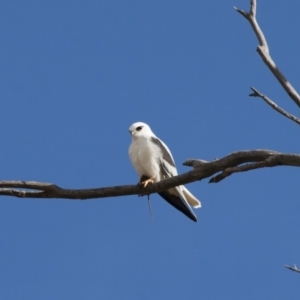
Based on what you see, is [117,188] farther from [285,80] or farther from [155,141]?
[155,141]

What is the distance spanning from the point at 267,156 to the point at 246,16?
1.21 m

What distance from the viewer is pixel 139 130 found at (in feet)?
31.2

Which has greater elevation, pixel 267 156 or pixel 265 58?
pixel 265 58

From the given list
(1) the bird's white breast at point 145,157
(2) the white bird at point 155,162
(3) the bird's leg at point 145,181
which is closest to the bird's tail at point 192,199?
(2) the white bird at point 155,162

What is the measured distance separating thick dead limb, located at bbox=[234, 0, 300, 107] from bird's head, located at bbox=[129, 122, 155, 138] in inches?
142

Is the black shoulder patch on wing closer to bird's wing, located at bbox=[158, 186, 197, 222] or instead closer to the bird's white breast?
the bird's white breast

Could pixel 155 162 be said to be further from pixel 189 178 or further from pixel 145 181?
pixel 189 178

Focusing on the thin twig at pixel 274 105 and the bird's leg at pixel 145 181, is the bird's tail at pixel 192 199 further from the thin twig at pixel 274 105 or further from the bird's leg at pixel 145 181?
the thin twig at pixel 274 105

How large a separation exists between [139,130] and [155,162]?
659 mm

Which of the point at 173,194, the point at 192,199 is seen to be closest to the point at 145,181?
the point at 173,194

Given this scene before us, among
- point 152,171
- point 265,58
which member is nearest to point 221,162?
point 265,58

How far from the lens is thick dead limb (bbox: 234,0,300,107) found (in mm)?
5208

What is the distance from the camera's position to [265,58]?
551 cm

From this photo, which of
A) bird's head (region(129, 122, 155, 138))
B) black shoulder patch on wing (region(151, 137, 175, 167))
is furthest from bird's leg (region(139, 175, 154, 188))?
bird's head (region(129, 122, 155, 138))
